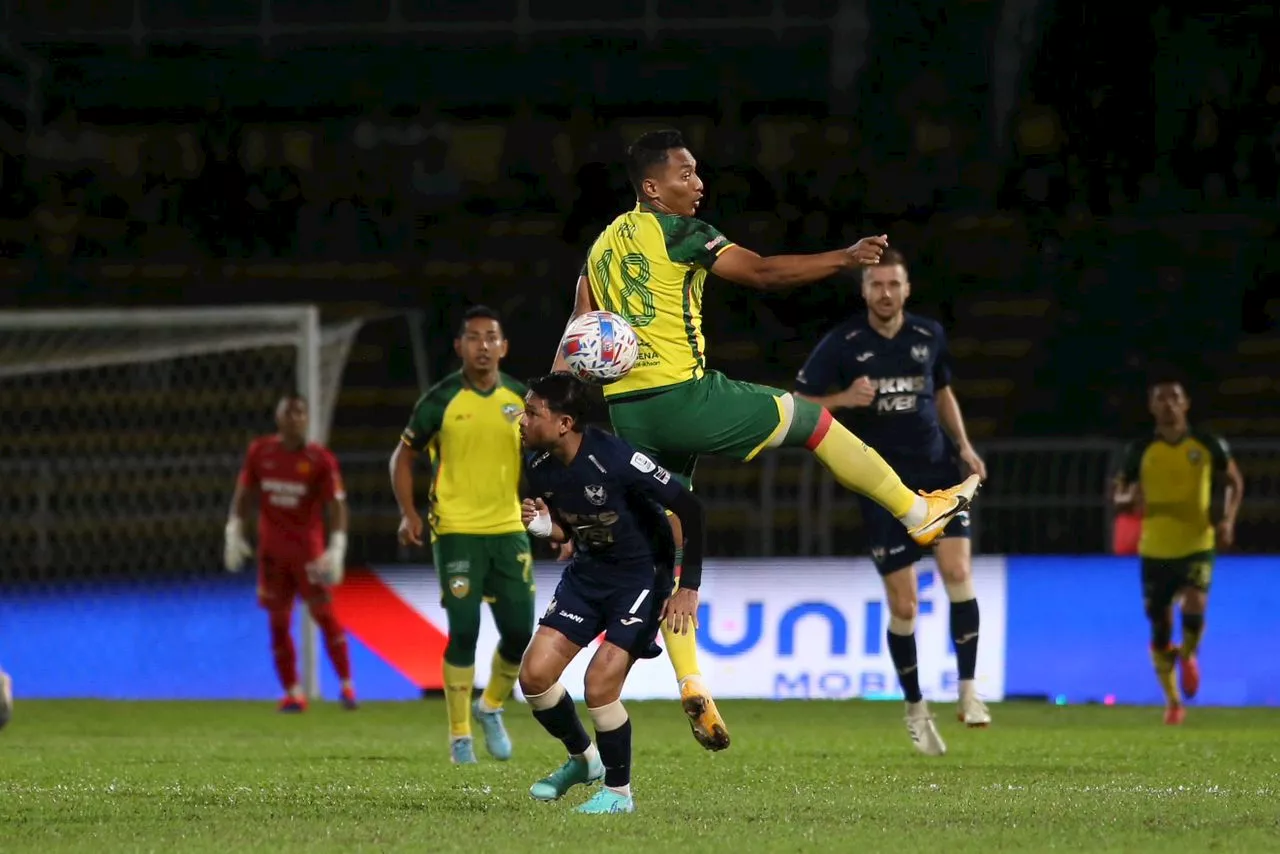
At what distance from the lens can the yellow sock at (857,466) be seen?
773cm

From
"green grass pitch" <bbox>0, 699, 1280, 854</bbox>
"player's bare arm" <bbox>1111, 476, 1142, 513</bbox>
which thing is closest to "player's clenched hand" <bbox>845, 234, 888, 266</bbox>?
"green grass pitch" <bbox>0, 699, 1280, 854</bbox>

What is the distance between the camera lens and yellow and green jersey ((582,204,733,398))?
745 cm

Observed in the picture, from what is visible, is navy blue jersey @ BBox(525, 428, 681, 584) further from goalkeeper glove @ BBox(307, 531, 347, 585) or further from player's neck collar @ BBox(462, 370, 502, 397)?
goalkeeper glove @ BBox(307, 531, 347, 585)

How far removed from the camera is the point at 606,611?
7.14m

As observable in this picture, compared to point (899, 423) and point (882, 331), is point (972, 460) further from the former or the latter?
point (882, 331)

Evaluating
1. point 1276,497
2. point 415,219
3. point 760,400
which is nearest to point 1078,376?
point 1276,497

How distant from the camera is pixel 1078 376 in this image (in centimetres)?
1894

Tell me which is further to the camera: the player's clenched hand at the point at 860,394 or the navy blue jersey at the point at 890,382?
the navy blue jersey at the point at 890,382

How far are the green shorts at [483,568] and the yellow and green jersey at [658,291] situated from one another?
9.59 ft

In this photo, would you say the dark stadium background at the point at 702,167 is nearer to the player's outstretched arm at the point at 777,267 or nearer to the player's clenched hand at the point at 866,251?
the player's outstretched arm at the point at 777,267

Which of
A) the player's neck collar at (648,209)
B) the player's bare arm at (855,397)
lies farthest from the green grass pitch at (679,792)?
the player's neck collar at (648,209)

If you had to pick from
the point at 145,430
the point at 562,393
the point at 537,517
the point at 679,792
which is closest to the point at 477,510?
the point at 679,792

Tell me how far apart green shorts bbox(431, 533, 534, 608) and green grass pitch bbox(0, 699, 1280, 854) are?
82 centimetres

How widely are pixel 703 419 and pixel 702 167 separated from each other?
13411 mm
